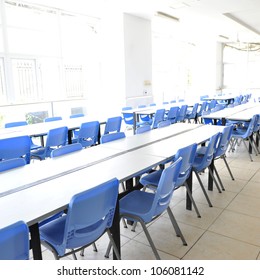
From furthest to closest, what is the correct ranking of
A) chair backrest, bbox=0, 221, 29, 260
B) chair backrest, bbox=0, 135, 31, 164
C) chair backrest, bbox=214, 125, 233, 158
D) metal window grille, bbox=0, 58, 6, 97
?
metal window grille, bbox=0, 58, 6, 97
chair backrest, bbox=214, 125, 233, 158
chair backrest, bbox=0, 135, 31, 164
chair backrest, bbox=0, 221, 29, 260

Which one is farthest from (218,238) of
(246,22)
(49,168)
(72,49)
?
(246,22)

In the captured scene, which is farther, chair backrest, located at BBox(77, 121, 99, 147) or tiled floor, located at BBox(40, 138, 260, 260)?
chair backrest, located at BBox(77, 121, 99, 147)

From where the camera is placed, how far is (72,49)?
7680 mm

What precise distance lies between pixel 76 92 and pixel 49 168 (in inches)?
232

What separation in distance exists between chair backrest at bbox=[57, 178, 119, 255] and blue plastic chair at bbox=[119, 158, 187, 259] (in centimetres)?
29

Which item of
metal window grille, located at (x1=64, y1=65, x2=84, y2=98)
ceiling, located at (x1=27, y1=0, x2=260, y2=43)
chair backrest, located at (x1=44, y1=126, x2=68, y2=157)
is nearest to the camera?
chair backrest, located at (x1=44, y1=126, x2=68, y2=157)

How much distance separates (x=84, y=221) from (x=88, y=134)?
2.89 meters

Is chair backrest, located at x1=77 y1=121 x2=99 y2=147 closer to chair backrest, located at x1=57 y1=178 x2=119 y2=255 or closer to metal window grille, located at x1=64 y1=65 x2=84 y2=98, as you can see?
chair backrest, located at x1=57 y1=178 x2=119 y2=255

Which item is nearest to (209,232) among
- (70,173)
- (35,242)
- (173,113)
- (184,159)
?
(184,159)

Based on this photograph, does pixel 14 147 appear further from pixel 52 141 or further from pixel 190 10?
pixel 190 10

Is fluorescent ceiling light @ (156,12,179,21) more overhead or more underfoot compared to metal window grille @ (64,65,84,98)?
more overhead

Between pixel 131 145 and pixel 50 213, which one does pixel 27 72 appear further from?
pixel 50 213

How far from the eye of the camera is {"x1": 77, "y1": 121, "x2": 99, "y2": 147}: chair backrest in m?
4.36

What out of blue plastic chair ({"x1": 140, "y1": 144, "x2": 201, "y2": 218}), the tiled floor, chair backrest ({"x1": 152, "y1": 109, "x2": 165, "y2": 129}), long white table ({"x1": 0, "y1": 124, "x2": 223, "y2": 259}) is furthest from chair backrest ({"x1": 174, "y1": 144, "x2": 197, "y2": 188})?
chair backrest ({"x1": 152, "y1": 109, "x2": 165, "y2": 129})
